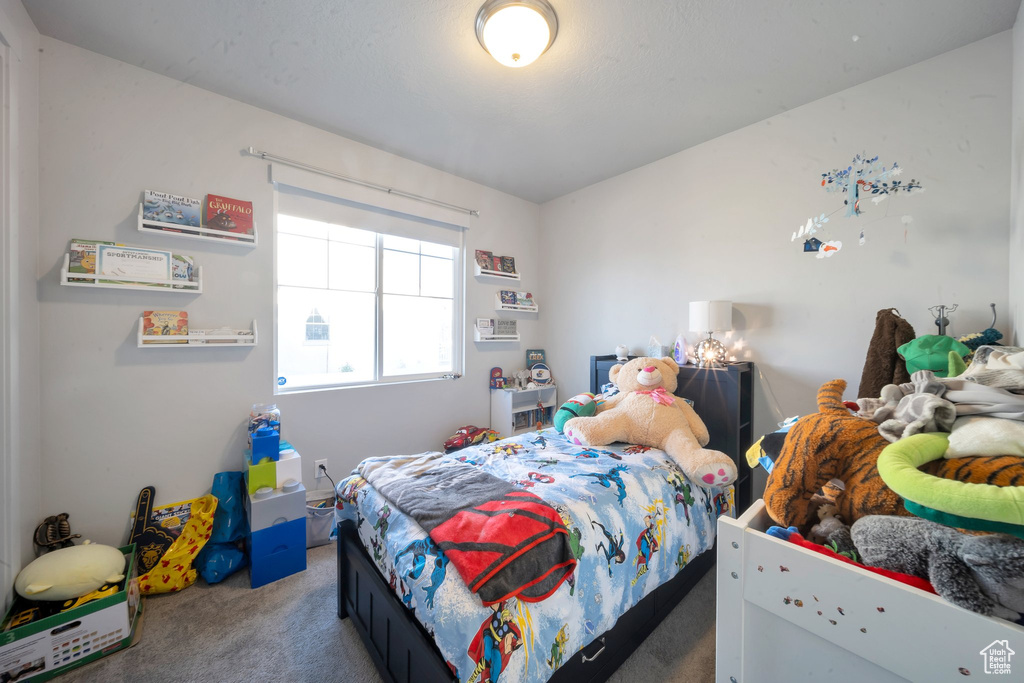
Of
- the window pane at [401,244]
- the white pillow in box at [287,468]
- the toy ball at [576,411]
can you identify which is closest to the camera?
the white pillow in box at [287,468]

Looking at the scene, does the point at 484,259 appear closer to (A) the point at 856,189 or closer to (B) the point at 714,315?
(B) the point at 714,315

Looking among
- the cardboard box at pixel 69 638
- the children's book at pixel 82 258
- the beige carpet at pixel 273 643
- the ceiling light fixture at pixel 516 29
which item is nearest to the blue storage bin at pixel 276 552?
the beige carpet at pixel 273 643

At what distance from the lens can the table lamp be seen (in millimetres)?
2354

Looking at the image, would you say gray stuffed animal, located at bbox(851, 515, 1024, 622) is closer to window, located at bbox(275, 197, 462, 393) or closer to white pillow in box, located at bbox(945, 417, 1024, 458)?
white pillow in box, located at bbox(945, 417, 1024, 458)

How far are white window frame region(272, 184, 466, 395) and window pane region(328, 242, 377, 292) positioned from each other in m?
0.05

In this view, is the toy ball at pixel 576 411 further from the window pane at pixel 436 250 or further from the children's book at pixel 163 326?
the children's book at pixel 163 326

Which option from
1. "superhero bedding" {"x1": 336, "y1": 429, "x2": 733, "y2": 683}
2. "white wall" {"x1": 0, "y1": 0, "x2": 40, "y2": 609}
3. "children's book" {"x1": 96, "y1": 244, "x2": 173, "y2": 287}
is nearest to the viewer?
"superhero bedding" {"x1": 336, "y1": 429, "x2": 733, "y2": 683}

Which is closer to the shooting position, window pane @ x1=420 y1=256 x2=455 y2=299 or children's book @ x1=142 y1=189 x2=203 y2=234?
children's book @ x1=142 y1=189 x2=203 y2=234

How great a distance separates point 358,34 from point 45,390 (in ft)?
7.43

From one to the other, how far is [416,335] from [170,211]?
5.56 ft

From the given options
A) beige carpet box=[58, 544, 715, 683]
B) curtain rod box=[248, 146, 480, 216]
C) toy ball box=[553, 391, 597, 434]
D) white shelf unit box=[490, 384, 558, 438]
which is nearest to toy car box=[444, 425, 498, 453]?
white shelf unit box=[490, 384, 558, 438]

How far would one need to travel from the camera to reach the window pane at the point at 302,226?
8.17 ft

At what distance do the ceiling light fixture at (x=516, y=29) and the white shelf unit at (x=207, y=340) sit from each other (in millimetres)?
2046

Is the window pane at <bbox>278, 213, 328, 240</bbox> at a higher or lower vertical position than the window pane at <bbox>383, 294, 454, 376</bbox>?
higher
